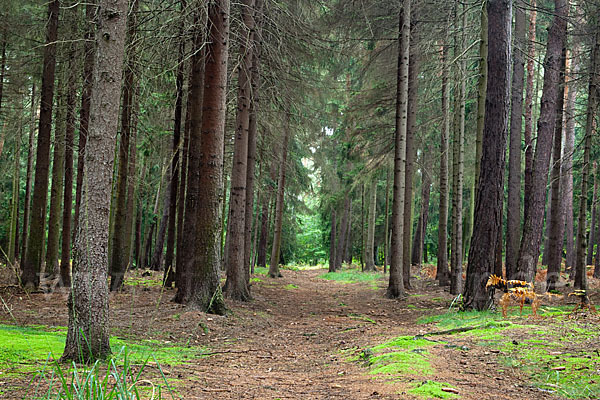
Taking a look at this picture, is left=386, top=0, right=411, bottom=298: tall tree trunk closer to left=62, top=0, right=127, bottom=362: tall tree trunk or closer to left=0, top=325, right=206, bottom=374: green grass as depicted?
left=0, top=325, right=206, bottom=374: green grass

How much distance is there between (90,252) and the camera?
440 cm

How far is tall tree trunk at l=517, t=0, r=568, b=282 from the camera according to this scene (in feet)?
35.1

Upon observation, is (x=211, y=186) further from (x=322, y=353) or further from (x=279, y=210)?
(x=279, y=210)

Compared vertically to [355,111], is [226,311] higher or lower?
lower

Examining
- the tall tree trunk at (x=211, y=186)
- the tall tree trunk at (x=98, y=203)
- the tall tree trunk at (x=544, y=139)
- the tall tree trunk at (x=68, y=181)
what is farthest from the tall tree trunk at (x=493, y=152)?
the tall tree trunk at (x=68, y=181)

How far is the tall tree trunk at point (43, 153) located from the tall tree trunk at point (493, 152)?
8.66m

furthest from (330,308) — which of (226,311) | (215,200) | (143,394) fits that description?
(143,394)

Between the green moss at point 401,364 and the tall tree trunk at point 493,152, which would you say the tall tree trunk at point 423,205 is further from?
the green moss at point 401,364

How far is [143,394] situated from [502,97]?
26.3 feet

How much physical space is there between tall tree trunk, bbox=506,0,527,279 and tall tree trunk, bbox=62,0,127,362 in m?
10.4

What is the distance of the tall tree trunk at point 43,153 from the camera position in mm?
9734

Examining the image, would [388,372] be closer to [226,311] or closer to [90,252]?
[90,252]

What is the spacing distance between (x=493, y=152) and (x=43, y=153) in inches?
353

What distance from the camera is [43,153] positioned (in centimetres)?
984
